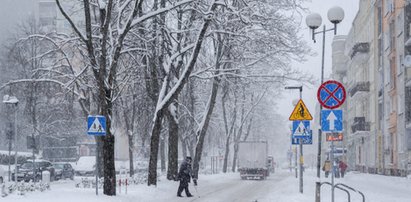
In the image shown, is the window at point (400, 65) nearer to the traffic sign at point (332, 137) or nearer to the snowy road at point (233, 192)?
the snowy road at point (233, 192)

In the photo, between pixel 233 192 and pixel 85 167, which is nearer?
pixel 233 192

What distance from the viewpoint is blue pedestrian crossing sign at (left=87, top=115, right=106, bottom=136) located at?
20688 millimetres

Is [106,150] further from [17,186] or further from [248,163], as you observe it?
[248,163]

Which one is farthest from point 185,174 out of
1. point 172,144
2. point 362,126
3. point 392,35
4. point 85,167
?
point 362,126

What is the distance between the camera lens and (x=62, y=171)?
47.5m

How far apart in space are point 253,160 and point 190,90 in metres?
16.7

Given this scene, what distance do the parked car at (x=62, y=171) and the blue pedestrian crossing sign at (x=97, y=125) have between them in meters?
27.2

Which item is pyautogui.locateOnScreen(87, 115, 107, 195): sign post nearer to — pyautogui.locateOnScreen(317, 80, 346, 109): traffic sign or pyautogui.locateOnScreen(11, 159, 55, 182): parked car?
pyautogui.locateOnScreen(317, 80, 346, 109): traffic sign

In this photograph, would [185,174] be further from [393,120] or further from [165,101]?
[393,120]

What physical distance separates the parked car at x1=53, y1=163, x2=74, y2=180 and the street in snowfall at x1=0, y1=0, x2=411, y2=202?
0.35ft

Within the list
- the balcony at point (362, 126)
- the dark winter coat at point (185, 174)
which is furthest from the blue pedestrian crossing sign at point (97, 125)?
the balcony at point (362, 126)

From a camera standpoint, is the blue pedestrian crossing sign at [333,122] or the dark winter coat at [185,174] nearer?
the blue pedestrian crossing sign at [333,122]

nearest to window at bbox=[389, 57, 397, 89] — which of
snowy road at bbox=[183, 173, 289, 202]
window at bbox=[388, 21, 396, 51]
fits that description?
window at bbox=[388, 21, 396, 51]

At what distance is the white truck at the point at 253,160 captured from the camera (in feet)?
166
